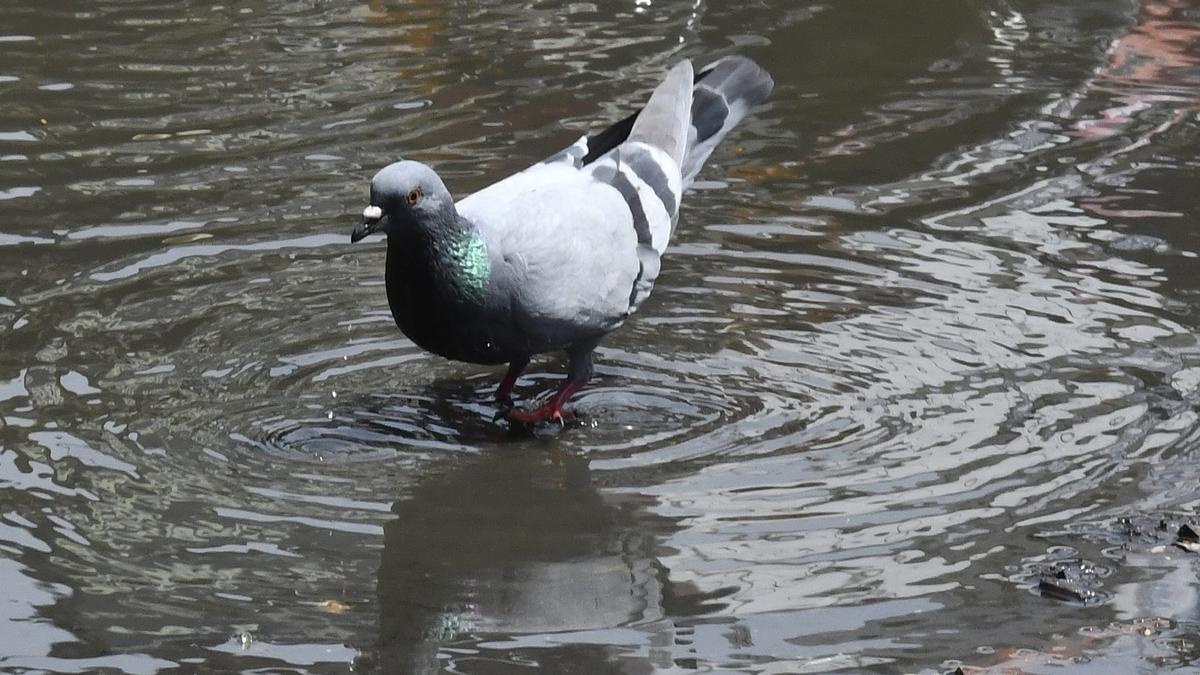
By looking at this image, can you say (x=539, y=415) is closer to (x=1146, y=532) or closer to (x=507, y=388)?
(x=507, y=388)

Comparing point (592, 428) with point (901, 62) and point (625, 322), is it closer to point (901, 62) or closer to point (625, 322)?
point (625, 322)

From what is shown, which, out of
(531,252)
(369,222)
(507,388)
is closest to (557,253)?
(531,252)

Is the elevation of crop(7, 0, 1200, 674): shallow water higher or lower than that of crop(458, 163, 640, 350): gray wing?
lower

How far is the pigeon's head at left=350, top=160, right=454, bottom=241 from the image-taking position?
5152 millimetres

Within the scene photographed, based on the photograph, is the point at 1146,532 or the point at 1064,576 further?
the point at 1146,532

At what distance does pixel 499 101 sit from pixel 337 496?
3.86 m

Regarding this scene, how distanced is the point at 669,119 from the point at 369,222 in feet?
5.95

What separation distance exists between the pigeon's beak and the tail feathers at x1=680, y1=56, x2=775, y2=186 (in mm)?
1954

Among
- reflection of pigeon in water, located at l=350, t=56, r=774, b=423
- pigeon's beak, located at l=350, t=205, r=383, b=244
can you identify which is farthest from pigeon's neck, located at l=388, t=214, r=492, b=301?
pigeon's beak, located at l=350, t=205, r=383, b=244

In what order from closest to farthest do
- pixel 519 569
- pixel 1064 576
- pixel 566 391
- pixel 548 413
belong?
pixel 1064 576, pixel 519 569, pixel 548 413, pixel 566 391

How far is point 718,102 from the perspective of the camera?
22.8ft

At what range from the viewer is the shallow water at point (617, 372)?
4242 millimetres

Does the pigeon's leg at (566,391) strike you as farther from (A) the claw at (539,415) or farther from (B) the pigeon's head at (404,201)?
(B) the pigeon's head at (404,201)

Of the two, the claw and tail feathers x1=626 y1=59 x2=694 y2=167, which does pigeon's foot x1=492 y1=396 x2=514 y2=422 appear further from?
tail feathers x1=626 y1=59 x2=694 y2=167
